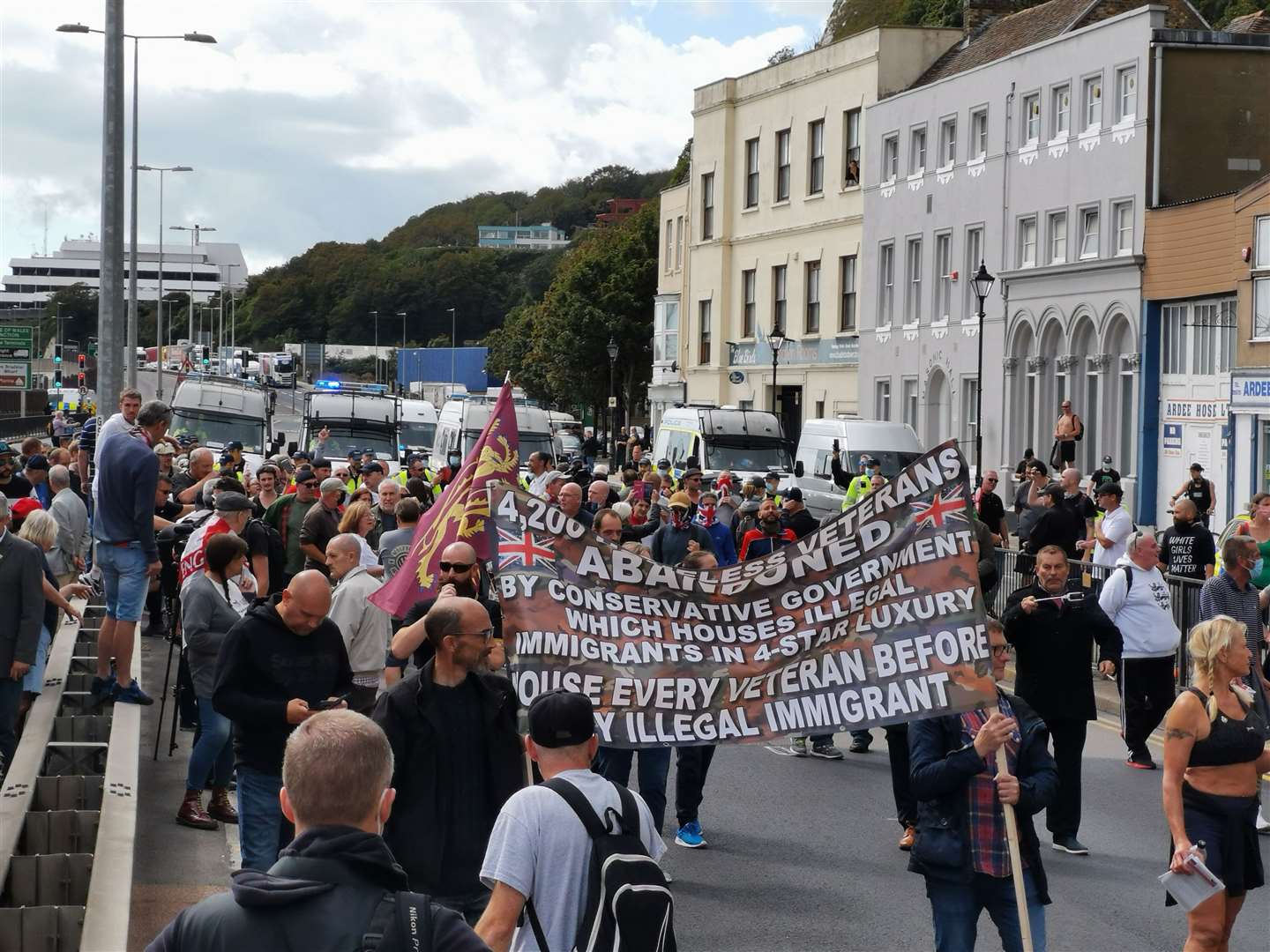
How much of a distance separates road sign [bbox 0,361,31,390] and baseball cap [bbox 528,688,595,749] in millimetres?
80957

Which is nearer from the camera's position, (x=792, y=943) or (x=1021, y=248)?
(x=792, y=943)

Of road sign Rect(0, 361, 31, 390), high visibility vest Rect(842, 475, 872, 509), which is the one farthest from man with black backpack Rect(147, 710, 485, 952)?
road sign Rect(0, 361, 31, 390)

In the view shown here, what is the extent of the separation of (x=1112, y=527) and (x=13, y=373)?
251ft

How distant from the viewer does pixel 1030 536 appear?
19.3m

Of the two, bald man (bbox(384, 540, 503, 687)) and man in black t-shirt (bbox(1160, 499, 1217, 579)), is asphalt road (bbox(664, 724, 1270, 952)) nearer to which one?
bald man (bbox(384, 540, 503, 687))

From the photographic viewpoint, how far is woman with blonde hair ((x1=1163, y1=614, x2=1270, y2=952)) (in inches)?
304

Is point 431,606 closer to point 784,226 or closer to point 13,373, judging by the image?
point 784,226

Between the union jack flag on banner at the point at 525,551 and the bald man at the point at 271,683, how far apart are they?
0.94 meters

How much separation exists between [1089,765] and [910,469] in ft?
21.9

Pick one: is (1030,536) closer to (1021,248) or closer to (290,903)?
(290,903)

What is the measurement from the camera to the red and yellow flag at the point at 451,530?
9.88 metres

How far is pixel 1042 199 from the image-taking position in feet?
142

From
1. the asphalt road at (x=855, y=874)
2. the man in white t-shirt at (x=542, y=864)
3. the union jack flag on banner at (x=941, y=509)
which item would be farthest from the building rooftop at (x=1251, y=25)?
the man in white t-shirt at (x=542, y=864)

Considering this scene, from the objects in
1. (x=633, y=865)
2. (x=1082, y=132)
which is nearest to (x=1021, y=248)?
(x=1082, y=132)
